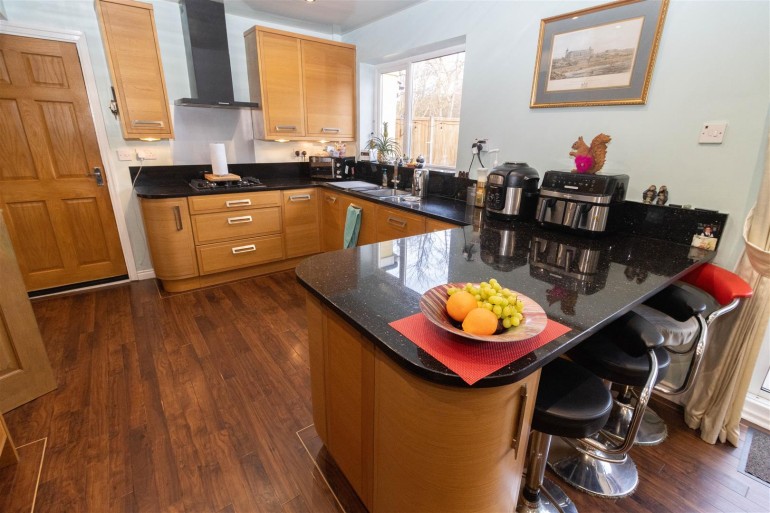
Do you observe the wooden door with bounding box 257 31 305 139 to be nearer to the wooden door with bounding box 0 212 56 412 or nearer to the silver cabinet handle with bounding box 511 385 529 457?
the wooden door with bounding box 0 212 56 412

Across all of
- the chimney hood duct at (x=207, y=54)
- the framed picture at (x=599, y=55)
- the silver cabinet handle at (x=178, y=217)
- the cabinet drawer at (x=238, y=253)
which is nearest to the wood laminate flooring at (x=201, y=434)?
the cabinet drawer at (x=238, y=253)

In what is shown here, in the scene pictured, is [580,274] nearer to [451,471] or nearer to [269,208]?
[451,471]

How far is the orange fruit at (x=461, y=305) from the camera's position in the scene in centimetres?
87

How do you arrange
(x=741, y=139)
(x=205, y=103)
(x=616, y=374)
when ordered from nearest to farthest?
(x=616, y=374)
(x=741, y=139)
(x=205, y=103)

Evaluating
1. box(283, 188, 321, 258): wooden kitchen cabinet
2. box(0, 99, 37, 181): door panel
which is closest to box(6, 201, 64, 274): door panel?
box(0, 99, 37, 181): door panel

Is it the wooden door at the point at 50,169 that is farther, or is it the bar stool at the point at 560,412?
the wooden door at the point at 50,169

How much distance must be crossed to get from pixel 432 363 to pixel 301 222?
9.55 ft

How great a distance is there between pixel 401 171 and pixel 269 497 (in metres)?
2.60

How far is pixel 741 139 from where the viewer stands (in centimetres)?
151

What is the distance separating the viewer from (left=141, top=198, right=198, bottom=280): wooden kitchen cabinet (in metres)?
2.76

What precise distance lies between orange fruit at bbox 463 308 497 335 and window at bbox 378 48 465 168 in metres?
2.24

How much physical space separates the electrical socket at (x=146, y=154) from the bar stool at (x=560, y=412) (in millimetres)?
3445

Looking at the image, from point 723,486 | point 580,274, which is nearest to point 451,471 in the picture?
point 580,274

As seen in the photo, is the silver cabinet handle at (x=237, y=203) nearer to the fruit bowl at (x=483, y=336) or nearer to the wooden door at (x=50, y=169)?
the wooden door at (x=50, y=169)
